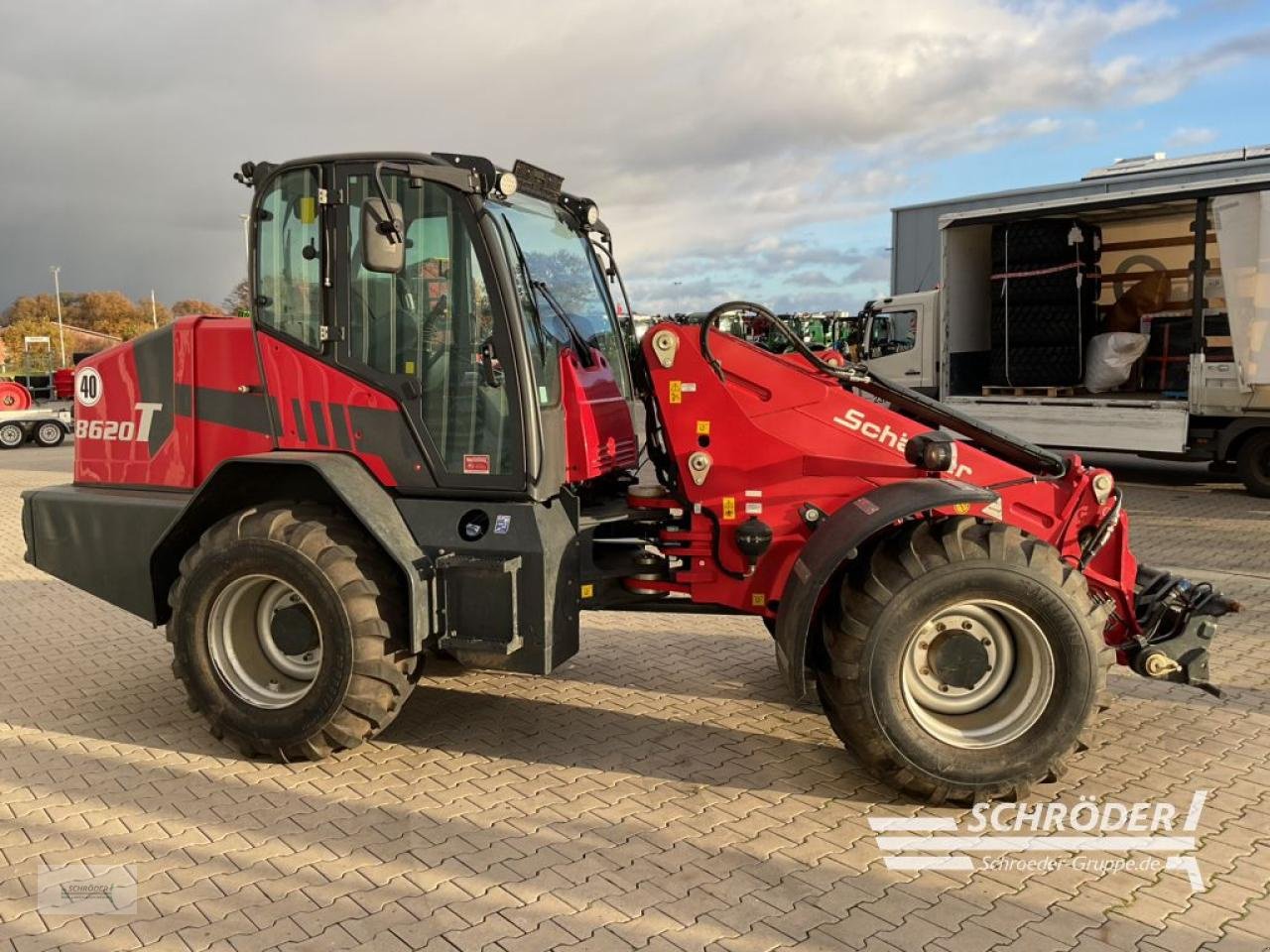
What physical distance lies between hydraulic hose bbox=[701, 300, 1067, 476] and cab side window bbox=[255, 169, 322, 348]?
1.80 metres

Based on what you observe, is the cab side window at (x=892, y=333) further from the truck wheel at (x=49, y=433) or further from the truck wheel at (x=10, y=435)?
the truck wheel at (x=10, y=435)

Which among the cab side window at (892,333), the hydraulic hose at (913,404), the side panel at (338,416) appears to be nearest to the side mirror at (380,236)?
the side panel at (338,416)

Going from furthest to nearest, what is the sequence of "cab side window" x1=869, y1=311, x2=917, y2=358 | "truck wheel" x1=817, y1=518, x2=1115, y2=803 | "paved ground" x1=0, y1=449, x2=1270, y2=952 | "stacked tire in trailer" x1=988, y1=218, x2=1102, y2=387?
"cab side window" x1=869, y1=311, x2=917, y2=358
"stacked tire in trailer" x1=988, y1=218, x2=1102, y2=387
"truck wheel" x1=817, y1=518, x2=1115, y2=803
"paved ground" x1=0, y1=449, x2=1270, y2=952

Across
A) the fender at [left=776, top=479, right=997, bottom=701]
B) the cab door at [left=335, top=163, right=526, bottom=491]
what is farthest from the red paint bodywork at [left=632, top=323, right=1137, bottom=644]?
the cab door at [left=335, top=163, right=526, bottom=491]

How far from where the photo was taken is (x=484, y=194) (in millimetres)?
4254

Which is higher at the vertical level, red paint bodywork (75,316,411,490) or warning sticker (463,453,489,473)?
red paint bodywork (75,316,411,490)

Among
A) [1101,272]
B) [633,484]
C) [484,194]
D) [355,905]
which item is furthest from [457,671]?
[1101,272]

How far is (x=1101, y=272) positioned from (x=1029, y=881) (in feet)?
37.6

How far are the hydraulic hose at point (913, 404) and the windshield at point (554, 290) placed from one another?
71cm

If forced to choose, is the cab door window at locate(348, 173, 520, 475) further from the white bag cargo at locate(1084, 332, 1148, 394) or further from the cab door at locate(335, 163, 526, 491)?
the white bag cargo at locate(1084, 332, 1148, 394)

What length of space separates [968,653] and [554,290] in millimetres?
A: 2478

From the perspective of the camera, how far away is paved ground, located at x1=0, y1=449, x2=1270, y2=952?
318 cm

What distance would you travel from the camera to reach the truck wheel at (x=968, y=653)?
12.5 ft

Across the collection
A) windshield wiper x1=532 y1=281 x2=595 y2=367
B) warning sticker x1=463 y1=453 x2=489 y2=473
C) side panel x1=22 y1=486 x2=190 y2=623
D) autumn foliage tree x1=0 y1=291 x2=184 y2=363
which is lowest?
side panel x1=22 y1=486 x2=190 y2=623
